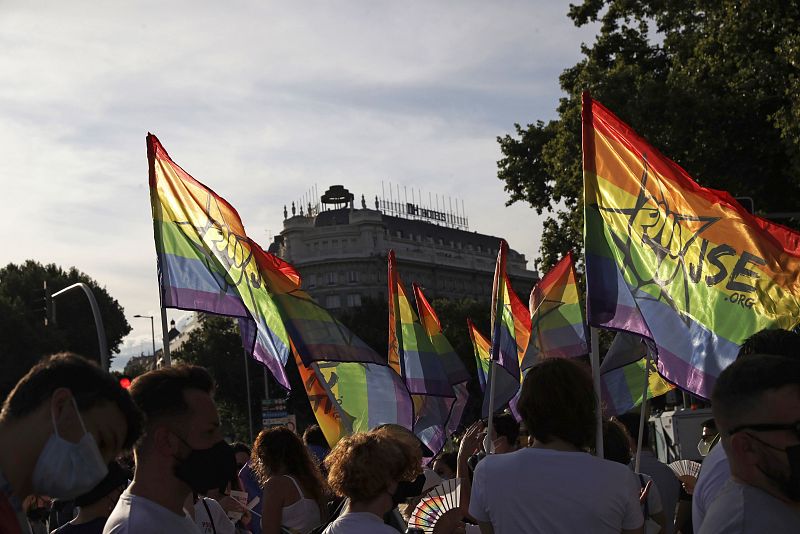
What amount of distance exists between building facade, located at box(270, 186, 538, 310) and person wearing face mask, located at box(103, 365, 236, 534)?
350 ft

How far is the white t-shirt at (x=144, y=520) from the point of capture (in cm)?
400

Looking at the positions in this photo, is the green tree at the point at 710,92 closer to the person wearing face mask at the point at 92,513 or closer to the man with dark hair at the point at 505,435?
the man with dark hair at the point at 505,435

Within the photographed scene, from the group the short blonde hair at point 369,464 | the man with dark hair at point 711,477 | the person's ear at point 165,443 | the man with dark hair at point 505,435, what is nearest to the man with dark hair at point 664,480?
the man with dark hair at point 505,435

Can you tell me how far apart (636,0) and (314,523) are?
23.3m

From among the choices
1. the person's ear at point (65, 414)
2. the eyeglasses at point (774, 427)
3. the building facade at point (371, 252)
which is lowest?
the eyeglasses at point (774, 427)

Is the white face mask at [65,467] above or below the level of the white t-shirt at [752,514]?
above

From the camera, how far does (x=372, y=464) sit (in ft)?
17.1

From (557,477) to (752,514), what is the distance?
1430 mm

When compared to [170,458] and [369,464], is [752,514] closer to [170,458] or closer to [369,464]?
[170,458]

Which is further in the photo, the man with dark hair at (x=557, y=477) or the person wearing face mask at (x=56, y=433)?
the man with dark hair at (x=557, y=477)

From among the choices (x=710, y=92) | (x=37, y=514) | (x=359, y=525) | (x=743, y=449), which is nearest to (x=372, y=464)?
(x=359, y=525)

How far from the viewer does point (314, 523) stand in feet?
23.1

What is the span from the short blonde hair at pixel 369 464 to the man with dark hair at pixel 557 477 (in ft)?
2.13

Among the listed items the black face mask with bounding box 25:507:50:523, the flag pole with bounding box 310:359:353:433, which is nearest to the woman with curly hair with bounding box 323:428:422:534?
the black face mask with bounding box 25:507:50:523
